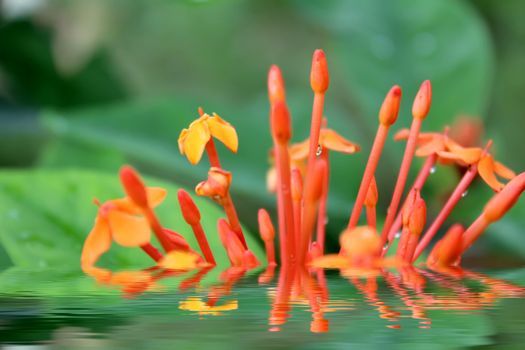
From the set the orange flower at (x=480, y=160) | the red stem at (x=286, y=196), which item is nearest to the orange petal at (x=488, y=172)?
the orange flower at (x=480, y=160)

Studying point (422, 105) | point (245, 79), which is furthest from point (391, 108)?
point (245, 79)

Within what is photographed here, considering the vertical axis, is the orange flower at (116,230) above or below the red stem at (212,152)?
below

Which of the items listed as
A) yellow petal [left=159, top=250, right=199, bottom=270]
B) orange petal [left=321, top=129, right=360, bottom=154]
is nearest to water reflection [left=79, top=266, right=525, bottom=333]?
yellow petal [left=159, top=250, right=199, bottom=270]

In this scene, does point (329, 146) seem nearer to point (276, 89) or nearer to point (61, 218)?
point (276, 89)

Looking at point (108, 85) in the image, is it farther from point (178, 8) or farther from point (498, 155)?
point (498, 155)

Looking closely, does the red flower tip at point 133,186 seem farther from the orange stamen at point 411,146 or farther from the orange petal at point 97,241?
the orange stamen at point 411,146

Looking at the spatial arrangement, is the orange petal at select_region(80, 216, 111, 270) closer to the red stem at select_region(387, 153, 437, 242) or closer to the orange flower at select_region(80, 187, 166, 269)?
the orange flower at select_region(80, 187, 166, 269)
